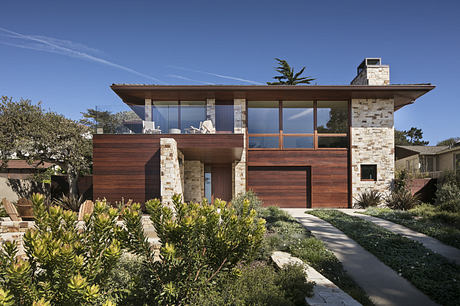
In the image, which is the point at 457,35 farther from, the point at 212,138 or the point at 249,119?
the point at 212,138

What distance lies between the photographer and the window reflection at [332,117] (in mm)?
13570

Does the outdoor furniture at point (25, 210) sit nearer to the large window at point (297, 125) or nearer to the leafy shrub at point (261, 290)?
the leafy shrub at point (261, 290)

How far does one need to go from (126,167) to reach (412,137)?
5179cm

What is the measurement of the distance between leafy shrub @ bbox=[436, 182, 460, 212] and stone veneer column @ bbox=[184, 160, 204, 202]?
35.6ft

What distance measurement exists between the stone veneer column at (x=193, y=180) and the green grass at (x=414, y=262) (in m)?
7.44

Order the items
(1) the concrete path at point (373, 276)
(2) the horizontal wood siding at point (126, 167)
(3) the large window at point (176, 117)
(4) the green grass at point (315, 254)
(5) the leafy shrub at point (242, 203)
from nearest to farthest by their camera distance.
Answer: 1. (1) the concrete path at point (373, 276)
2. (4) the green grass at point (315, 254)
3. (5) the leafy shrub at point (242, 203)
4. (2) the horizontal wood siding at point (126, 167)
5. (3) the large window at point (176, 117)

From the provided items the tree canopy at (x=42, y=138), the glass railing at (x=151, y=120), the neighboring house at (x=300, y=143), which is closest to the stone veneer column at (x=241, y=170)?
the neighboring house at (x=300, y=143)

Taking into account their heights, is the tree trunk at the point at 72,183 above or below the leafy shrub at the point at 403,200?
above

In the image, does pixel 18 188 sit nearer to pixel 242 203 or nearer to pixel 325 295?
pixel 242 203

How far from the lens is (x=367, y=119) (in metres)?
13.4

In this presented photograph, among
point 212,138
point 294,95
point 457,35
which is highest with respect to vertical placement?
point 457,35

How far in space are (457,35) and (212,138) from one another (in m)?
13.1

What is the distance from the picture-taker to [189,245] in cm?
264

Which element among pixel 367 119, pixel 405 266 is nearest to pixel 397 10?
pixel 367 119
